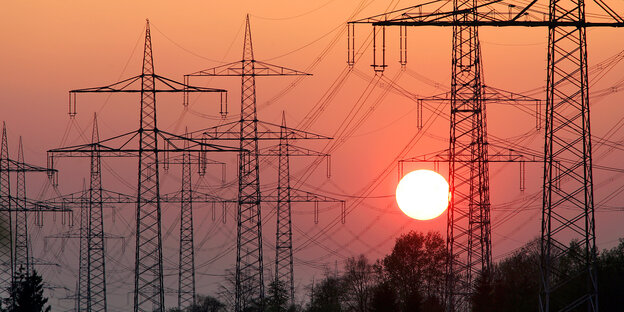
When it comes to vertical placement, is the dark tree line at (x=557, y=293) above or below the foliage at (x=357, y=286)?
below

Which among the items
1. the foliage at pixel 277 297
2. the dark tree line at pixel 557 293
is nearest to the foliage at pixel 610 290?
the dark tree line at pixel 557 293

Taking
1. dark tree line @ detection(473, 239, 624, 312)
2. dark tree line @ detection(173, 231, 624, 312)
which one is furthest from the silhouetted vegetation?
dark tree line @ detection(473, 239, 624, 312)

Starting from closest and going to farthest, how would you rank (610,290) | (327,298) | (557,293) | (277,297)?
(610,290)
(557,293)
(277,297)
(327,298)

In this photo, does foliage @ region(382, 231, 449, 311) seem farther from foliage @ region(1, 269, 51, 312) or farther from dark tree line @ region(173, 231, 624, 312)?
foliage @ region(1, 269, 51, 312)

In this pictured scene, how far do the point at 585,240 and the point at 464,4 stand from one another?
83.0ft

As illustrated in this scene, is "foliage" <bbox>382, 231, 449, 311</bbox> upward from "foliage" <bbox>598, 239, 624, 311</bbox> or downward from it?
upward

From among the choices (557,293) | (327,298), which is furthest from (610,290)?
(327,298)

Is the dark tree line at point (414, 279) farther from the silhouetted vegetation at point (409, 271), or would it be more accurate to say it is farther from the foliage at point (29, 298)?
the foliage at point (29, 298)

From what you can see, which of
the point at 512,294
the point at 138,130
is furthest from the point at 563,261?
the point at 138,130

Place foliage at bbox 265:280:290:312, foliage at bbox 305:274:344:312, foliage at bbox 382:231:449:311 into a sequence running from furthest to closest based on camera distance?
foliage at bbox 382:231:449:311 → foliage at bbox 305:274:344:312 → foliage at bbox 265:280:290:312

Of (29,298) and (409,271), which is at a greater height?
(409,271)

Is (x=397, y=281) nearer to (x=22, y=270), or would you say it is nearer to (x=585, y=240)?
(x=22, y=270)

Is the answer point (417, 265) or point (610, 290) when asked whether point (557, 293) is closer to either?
point (610, 290)

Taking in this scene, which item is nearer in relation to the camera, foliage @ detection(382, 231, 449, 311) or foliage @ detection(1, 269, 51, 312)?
foliage @ detection(1, 269, 51, 312)
